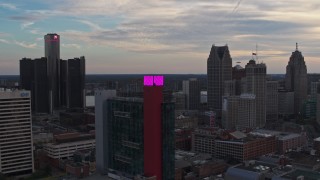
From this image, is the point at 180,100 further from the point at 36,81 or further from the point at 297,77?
the point at 36,81

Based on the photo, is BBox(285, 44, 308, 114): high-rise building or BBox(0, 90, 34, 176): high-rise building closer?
BBox(0, 90, 34, 176): high-rise building

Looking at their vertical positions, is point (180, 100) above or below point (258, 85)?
below

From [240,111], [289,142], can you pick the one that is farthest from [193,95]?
[289,142]

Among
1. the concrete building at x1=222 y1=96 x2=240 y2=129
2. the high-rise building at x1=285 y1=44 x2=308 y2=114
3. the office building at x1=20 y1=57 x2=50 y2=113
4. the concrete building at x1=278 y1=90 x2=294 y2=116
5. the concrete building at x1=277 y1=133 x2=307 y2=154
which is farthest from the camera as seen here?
the high-rise building at x1=285 y1=44 x2=308 y2=114

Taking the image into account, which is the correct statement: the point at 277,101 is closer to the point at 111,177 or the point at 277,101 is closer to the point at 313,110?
the point at 313,110

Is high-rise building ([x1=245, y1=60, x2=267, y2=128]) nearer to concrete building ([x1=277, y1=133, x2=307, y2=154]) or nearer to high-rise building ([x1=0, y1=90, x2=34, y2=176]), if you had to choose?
concrete building ([x1=277, y1=133, x2=307, y2=154])

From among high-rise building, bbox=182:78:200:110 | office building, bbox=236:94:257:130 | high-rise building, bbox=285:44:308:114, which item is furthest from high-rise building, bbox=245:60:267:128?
high-rise building, bbox=285:44:308:114
